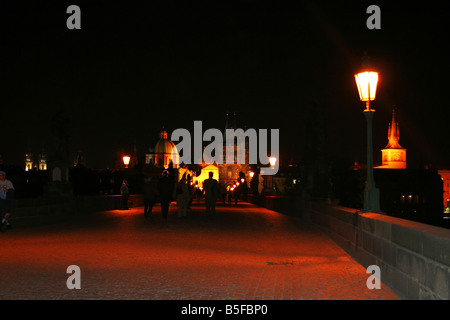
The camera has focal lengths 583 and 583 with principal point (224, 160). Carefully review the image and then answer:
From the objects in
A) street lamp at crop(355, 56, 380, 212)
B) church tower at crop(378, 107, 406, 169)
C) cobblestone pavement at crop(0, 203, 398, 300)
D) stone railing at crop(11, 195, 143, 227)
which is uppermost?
church tower at crop(378, 107, 406, 169)

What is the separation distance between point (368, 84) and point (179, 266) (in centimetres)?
524

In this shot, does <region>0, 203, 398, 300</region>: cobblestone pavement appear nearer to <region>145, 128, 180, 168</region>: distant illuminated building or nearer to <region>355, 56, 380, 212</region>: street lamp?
<region>355, 56, 380, 212</region>: street lamp

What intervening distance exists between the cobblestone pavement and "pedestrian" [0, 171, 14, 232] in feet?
1.18

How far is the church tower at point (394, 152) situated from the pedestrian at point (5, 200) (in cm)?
15127

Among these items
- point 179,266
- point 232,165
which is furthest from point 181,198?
point 232,165

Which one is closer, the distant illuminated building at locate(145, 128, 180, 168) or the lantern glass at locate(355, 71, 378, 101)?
the lantern glass at locate(355, 71, 378, 101)

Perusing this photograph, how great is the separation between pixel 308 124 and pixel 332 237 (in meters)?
8.34

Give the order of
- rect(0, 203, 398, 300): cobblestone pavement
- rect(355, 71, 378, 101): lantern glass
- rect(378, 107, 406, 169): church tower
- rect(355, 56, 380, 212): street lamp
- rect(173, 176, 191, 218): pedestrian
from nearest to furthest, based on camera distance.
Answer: rect(0, 203, 398, 300): cobblestone pavement → rect(355, 56, 380, 212): street lamp → rect(355, 71, 378, 101): lantern glass → rect(173, 176, 191, 218): pedestrian → rect(378, 107, 406, 169): church tower

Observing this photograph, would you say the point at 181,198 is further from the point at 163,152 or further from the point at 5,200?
the point at 163,152

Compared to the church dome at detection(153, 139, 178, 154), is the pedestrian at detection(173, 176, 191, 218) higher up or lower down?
lower down

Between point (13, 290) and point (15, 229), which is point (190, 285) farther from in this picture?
point (15, 229)

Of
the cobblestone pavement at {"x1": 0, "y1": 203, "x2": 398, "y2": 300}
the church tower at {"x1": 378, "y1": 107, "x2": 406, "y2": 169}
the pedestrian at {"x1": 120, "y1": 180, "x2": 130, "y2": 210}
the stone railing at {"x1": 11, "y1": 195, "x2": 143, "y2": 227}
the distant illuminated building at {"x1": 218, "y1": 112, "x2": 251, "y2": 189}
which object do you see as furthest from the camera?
the distant illuminated building at {"x1": 218, "y1": 112, "x2": 251, "y2": 189}

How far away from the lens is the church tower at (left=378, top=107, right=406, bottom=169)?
525ft

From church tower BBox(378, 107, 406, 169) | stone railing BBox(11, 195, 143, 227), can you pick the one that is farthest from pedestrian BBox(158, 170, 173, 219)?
church tower BBox(378, 107, 406, 169)
